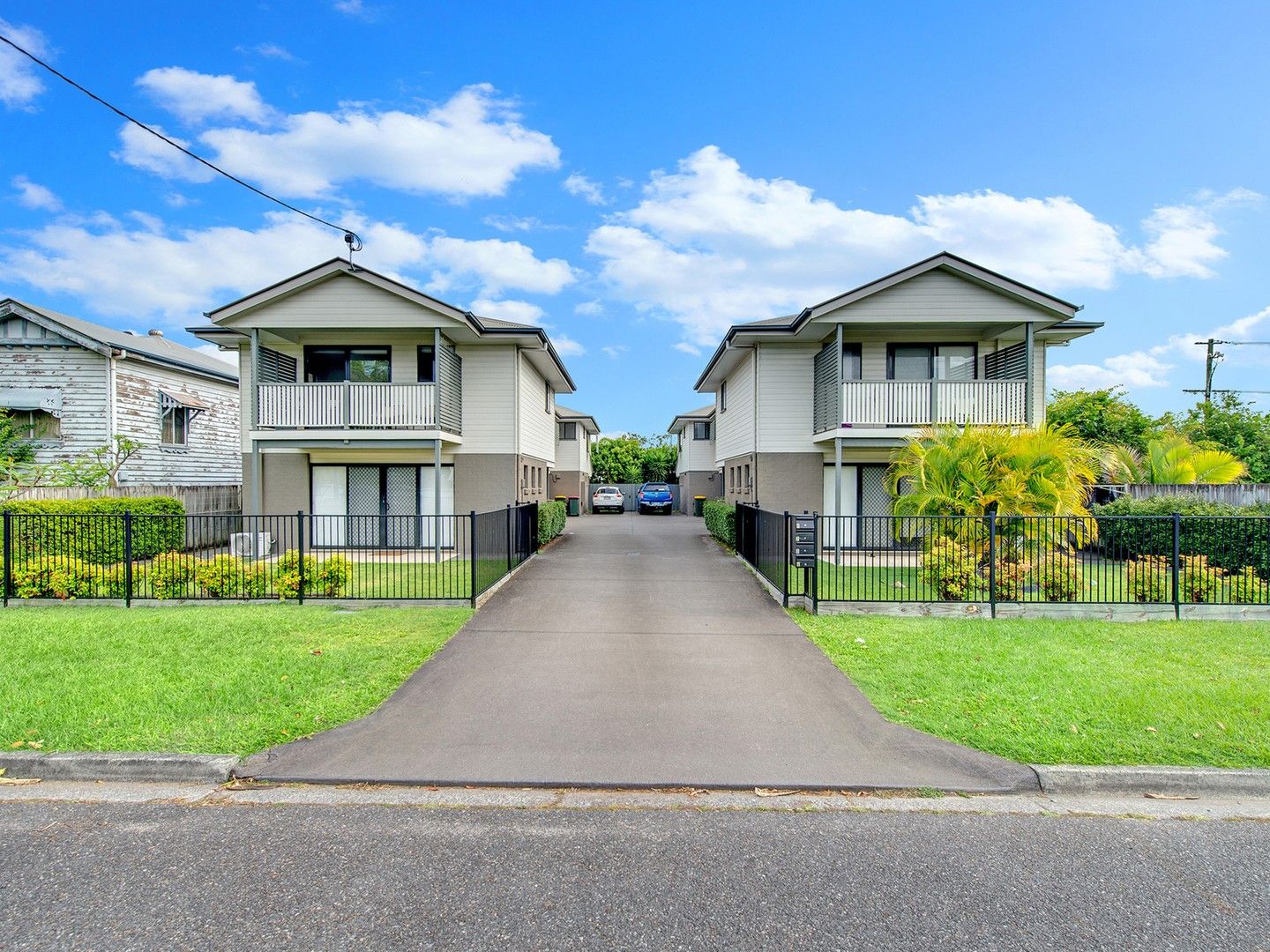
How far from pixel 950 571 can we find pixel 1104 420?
2008cm

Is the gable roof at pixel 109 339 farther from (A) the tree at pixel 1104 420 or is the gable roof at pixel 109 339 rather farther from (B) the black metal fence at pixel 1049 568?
(A) the tree at pixel 1104 420

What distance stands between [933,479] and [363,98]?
13343mm

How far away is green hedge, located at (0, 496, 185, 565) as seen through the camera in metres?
11.1

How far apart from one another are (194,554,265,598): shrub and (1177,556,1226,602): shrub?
1356 cm

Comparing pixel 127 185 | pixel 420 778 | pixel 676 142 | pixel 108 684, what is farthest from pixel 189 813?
pixel 676 142

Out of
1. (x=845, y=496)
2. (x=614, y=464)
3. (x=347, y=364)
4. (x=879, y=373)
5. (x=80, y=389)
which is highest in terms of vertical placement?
(x=347, y=364)

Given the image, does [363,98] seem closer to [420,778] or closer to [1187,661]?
[420,778]

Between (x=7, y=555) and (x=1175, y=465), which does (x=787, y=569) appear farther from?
(x=1175, y=465)

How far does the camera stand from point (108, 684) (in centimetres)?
624

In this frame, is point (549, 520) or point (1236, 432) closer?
point (549, 520)

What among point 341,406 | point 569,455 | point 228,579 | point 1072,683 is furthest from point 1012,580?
point 569,455

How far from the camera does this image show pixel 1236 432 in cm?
2612

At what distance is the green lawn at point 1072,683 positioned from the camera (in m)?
5.03

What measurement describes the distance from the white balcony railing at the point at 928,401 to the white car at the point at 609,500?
75.4 ft
